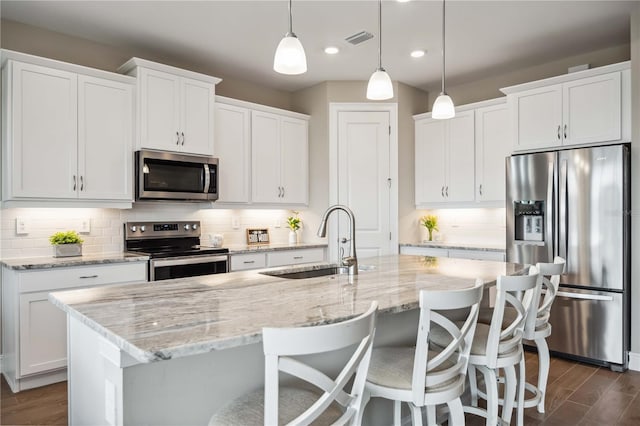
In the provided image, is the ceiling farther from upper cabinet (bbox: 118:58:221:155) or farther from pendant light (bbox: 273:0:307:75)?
pendant light (bbox: 273:0:307:75)

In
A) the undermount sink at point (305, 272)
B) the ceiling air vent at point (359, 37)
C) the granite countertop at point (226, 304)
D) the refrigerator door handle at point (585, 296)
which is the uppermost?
the ceiling air vent at point (359, 37)

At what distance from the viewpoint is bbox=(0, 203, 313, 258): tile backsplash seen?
3338 millimetres

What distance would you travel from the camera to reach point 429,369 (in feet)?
5.25

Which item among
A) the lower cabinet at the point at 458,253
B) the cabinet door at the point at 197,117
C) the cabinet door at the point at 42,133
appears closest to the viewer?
the cabinet door at the point at 42,133

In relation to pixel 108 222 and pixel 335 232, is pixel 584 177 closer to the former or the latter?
pixel 335 232

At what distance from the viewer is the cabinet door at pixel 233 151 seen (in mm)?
4305

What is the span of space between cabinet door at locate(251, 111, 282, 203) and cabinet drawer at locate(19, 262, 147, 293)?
1554 mm

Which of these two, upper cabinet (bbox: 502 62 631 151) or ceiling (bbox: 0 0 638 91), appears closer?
ceiling (bbox: 0 0 638 91)

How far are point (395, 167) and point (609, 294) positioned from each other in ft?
7.89

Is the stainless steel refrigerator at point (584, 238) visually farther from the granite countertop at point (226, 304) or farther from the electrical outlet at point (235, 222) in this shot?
the electrical outlet at point (235, 222)

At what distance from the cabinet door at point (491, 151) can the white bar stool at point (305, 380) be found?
141 inches

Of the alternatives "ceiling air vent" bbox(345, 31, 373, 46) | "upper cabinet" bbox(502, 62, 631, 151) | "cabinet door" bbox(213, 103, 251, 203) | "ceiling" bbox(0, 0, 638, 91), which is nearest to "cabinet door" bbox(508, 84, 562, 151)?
"upper cabinet" bbox(502, 62, 631, 151)

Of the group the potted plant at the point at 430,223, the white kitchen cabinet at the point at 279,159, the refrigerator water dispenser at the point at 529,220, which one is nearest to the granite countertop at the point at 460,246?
the potted plant at the point at 430,223

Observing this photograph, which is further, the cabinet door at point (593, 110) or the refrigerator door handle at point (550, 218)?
the refrigerator door handle at point (550, 218)
